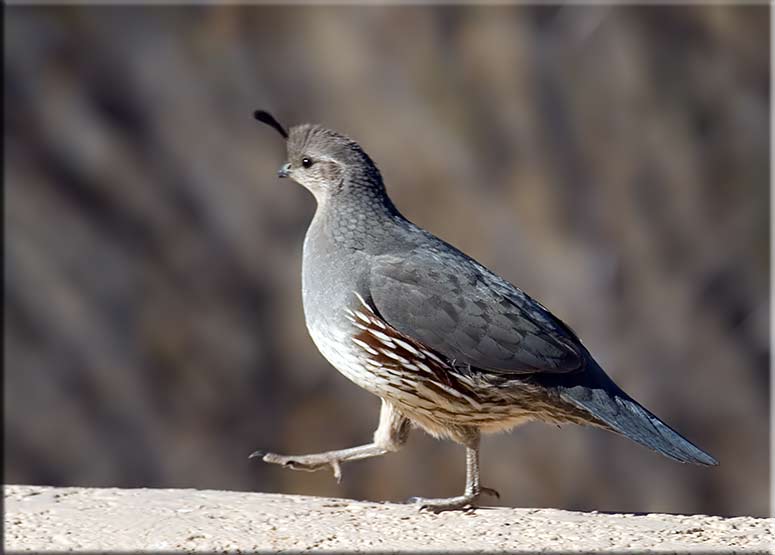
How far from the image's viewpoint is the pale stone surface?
3311mm

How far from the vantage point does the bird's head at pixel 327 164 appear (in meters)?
4.11

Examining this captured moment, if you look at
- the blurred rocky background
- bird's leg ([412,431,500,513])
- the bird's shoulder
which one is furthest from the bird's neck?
the blurred rocky background

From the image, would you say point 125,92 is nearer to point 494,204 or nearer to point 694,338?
point 494,204

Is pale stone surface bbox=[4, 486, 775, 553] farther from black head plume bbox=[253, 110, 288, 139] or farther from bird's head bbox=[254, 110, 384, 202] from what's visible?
black head plume bbox=[253, 110, 288, 139]

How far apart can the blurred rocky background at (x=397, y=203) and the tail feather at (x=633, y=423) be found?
3.39 m

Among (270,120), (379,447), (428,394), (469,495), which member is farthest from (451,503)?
(270,120)

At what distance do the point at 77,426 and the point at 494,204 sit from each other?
8.09 ft

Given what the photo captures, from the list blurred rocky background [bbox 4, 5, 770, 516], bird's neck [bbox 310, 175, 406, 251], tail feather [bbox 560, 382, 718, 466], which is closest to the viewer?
tail feather [bbox 560, 382, 718, 466]

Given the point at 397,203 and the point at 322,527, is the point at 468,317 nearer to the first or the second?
the point at 322,527

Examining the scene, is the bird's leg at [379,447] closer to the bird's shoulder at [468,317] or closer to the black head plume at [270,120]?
the bird's shoulder at [468,317]

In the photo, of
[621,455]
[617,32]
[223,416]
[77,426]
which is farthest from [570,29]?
[77,426]

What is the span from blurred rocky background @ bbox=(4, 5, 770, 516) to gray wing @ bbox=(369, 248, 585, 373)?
3.34 meters

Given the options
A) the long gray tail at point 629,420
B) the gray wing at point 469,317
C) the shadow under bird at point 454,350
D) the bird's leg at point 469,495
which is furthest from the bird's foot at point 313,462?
the long gray tail at point 629,420

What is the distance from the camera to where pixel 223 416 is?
704cm
